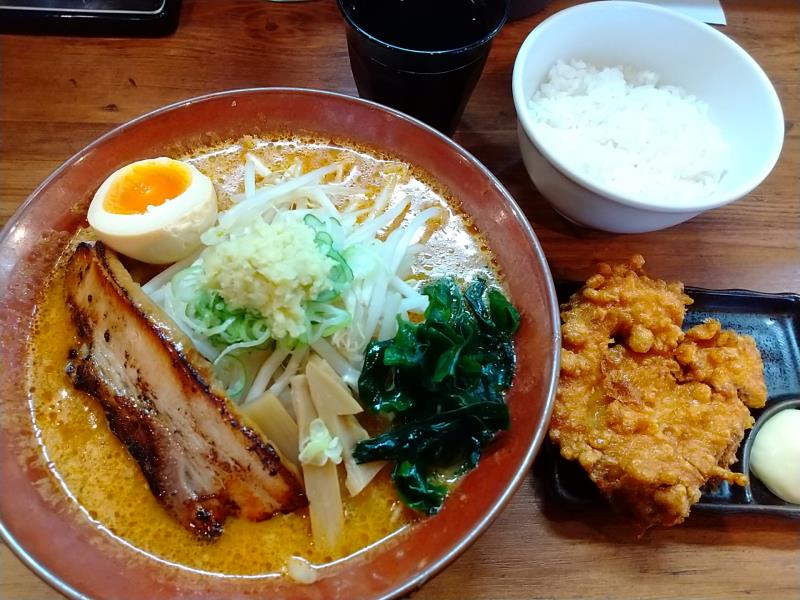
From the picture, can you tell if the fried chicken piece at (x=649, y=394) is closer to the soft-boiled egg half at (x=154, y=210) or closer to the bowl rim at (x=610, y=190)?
the bowl rim at (x=610, y=190)

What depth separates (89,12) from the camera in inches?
84.3

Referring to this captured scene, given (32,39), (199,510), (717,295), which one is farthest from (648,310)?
(32,39)

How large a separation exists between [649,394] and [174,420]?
46.3 inches

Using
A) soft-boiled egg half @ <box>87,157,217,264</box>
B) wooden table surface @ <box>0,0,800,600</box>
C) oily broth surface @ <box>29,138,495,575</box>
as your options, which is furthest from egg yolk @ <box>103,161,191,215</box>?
wooden table surface @ <box>0,0,800,600</box>

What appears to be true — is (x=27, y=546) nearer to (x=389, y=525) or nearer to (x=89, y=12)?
(x=389, y=525)

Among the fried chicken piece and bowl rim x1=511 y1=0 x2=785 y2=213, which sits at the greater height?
bowl rim x1=511 y1=0 x2=785 y2=213

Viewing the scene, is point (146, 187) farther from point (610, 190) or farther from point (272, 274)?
point (610, 190)

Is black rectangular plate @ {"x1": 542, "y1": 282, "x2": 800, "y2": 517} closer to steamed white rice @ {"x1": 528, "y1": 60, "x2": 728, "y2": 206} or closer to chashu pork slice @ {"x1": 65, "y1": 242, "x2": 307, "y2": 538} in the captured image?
steamed white rice @ {"x1": 528, "y1": 60, "x2": 728, "y2": 206}

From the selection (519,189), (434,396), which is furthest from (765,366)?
(434,396)

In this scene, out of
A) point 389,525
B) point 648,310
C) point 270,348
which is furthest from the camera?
point 648,310

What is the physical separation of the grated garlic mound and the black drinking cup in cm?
66

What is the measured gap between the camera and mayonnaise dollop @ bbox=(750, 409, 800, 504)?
156 centimetres

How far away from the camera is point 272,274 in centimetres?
128

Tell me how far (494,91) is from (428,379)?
50.7 inches
